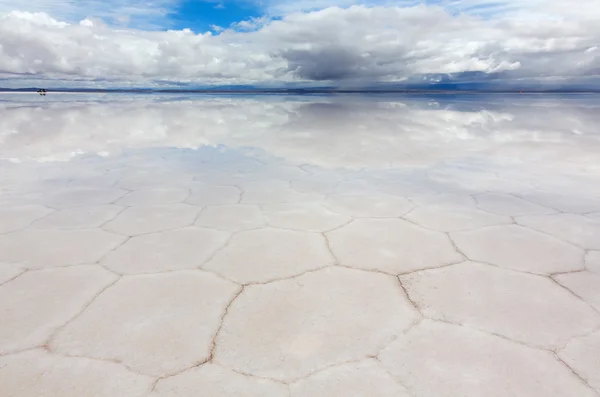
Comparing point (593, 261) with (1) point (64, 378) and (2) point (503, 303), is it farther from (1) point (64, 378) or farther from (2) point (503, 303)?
(1) point (64, 378)

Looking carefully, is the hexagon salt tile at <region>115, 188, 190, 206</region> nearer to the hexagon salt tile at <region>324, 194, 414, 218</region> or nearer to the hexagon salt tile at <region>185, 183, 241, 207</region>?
the hexagon salt tile at <region>185, 183, 241, 207</region>

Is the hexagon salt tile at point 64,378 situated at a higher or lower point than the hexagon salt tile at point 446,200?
lower

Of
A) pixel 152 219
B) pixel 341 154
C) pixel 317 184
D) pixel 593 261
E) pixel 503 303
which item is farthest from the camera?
pixel 341 154

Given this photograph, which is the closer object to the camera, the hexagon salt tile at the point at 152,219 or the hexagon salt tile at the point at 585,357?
the hexagon salt tile at the point at 585,357

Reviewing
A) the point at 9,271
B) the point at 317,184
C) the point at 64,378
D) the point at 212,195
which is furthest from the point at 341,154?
the point at 64,378

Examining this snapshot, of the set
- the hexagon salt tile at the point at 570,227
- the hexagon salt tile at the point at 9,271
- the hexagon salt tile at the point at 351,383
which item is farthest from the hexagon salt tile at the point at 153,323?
the hexagon salt tile at the point at 570,227

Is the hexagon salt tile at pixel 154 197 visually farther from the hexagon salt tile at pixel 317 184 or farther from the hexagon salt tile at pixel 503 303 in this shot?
the hexagon salt tile at pixel 503 303
